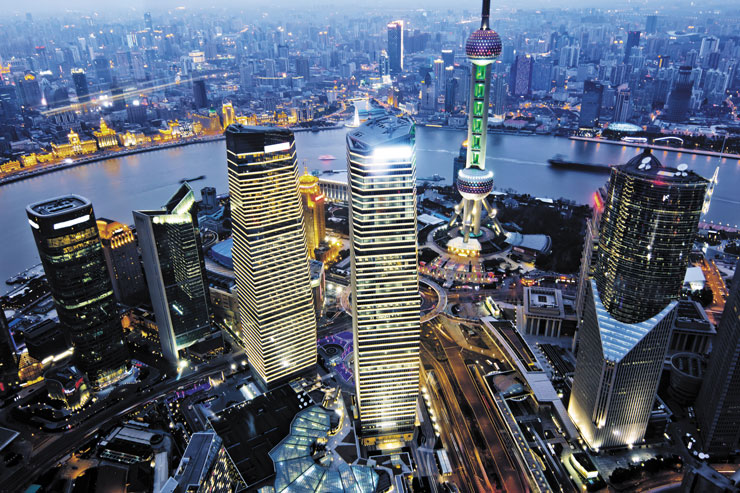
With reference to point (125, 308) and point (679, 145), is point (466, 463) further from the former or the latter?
point (679, 145)

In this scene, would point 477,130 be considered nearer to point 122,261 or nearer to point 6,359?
point 122,261

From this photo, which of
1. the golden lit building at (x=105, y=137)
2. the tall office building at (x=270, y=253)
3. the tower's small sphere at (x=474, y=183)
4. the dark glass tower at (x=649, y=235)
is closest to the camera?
the dark glass tower at (x=649, y=235)

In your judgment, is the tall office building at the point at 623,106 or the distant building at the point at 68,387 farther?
the tall office building at the point at 623,106

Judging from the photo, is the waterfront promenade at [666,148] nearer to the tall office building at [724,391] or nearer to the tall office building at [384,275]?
the tall office building at [724,391]

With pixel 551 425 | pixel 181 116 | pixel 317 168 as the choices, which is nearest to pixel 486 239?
pixel 551 425

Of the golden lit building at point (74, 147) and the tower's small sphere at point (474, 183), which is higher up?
the tower's small sphere at point (474, 183)

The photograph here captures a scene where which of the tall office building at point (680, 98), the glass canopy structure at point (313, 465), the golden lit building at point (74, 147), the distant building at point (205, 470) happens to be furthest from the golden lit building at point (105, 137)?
the tall office building at point (680, 98)

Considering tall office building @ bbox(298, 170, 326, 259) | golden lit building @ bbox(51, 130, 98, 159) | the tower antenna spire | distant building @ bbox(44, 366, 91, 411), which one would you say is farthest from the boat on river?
golden lit building @ bbox(51, 130, 98, 159)

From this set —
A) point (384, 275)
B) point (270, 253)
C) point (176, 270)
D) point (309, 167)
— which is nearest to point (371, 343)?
point (384, 275)
